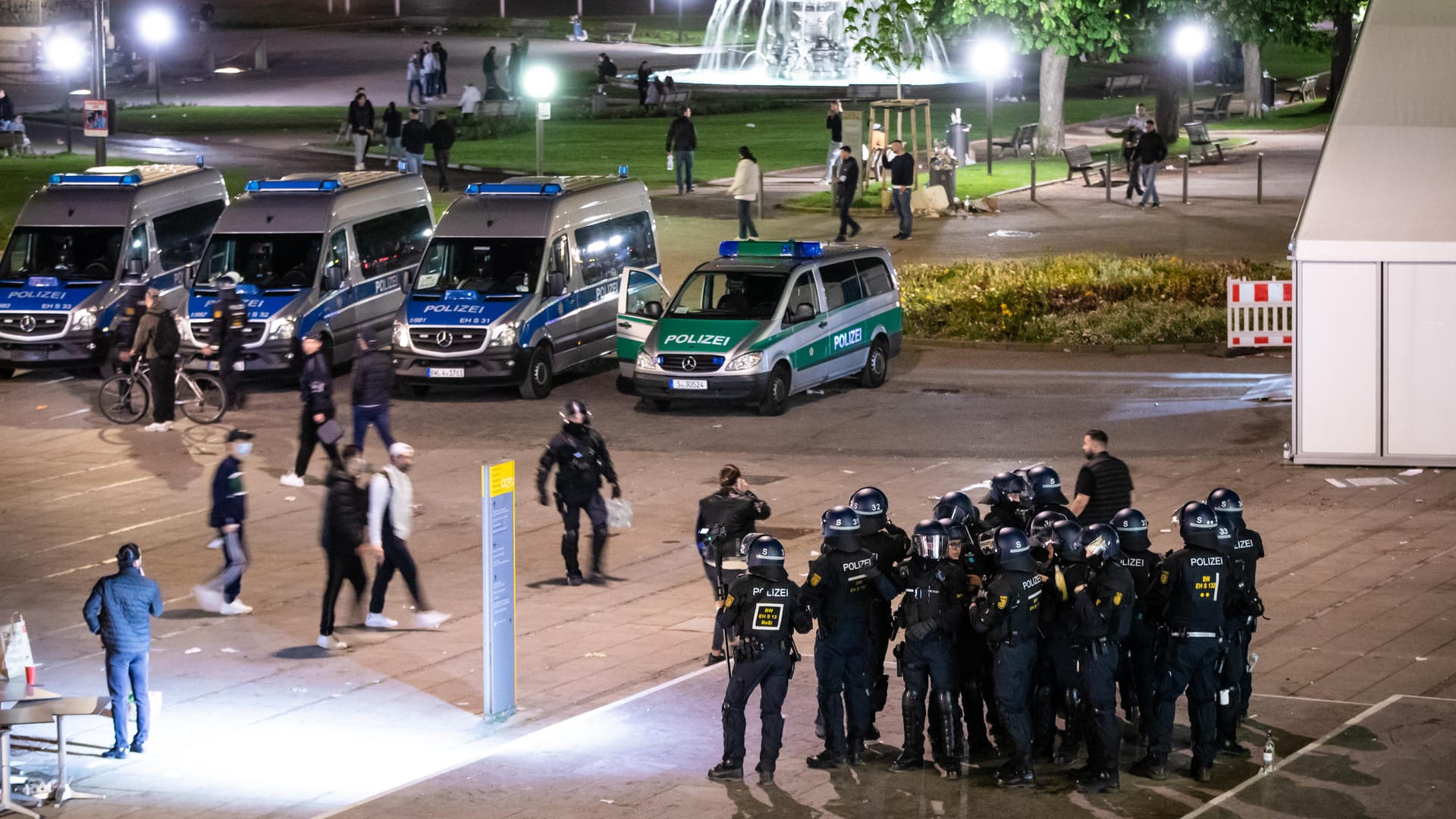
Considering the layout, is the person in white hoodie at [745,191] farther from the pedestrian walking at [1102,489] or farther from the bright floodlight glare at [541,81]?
the pedestrian walking at [1102,489]

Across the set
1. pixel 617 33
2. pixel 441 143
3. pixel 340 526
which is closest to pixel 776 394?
pixel 340 526

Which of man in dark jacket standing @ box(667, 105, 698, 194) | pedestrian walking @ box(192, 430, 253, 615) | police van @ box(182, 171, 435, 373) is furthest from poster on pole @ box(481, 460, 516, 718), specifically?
man in dark jacket standing @ box(667, 105, 698, 194)

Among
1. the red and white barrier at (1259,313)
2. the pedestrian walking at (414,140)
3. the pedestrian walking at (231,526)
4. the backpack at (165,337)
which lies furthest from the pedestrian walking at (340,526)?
the pedestrian walking at (414,140)

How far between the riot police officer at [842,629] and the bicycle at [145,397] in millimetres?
13026

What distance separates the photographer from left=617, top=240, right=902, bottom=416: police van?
2275 centimetres

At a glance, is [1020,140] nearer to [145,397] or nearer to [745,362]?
[745,362]

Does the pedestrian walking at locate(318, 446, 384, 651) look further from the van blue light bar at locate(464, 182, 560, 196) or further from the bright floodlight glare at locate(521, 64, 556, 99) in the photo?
the bright floodlight glare at locate(521, 64, 556, 99)

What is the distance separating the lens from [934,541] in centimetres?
1160

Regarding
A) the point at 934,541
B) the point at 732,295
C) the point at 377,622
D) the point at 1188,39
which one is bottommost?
the point at 377,622

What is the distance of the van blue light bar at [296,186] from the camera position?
85.2 ft

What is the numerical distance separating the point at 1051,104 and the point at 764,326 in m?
25.4

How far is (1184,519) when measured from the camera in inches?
462

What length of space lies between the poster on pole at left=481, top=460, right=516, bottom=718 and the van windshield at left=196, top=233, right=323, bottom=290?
1301cm

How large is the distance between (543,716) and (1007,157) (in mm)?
35744
